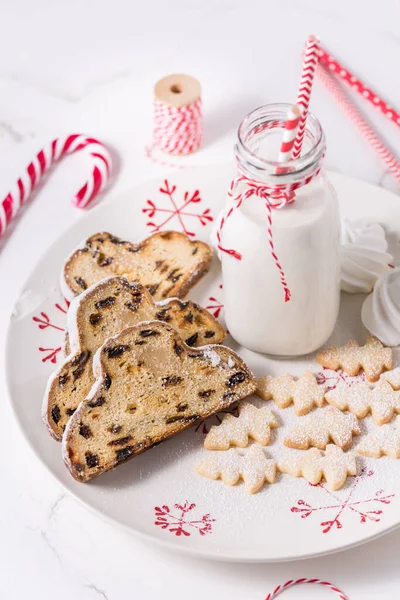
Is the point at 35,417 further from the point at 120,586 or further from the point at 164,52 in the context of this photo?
the point at 164,52

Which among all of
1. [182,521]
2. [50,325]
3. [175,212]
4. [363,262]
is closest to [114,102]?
[175,212]

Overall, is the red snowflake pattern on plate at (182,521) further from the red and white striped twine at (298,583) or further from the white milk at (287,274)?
the white milk at (287,274)

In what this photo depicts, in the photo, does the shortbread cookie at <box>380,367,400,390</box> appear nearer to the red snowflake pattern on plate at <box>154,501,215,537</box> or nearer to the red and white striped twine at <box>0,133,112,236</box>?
the red snowflake pattern on plate at <box>154,501,215,537</box>

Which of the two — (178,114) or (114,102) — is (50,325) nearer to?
(178,114)

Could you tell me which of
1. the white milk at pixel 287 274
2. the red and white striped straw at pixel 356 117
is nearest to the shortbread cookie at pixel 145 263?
the white milk at pixel 287 274

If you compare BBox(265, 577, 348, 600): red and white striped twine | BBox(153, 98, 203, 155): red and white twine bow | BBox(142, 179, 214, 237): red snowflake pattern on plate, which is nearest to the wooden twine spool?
BBox(153, 98, 203, 155): red and white twine bow

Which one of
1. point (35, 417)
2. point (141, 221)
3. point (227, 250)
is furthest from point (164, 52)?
point (35, 417)
